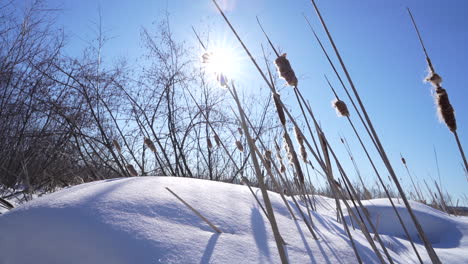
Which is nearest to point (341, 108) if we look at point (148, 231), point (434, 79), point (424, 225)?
point (434, 79)

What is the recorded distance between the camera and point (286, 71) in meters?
0.69

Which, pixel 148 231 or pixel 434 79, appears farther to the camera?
pixel 434 79

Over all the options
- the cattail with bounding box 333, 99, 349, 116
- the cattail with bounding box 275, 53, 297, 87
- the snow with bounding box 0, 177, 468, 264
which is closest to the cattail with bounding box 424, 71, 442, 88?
the cattail with bounding box 333, 99, 349, 116

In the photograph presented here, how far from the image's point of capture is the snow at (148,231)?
1.54 feet

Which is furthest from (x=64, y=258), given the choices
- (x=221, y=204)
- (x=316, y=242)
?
(x=316, y=242)

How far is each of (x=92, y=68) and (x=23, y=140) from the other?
47.9 inches

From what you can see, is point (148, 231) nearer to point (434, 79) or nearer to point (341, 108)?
point (341, 108)

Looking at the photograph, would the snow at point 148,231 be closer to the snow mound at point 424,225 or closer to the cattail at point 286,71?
the cattail at point 286,71

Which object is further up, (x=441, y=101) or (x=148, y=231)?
(x=441, y=101)

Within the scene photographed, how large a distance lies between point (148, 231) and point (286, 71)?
1.54ft

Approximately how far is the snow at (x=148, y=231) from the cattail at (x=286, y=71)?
36 centimetres

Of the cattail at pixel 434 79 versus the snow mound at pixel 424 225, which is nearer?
the cattail at pixel 434 79

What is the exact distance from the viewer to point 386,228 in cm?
159

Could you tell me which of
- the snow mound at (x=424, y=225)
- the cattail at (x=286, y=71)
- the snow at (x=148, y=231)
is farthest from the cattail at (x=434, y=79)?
the snow mound at (x=424, y=225)
